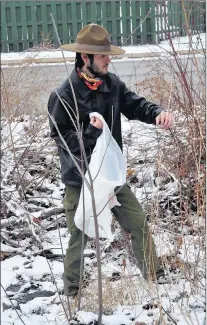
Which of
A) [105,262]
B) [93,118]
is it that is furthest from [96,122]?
[105,262]

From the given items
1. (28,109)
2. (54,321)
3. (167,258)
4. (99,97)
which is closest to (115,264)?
(167,258)

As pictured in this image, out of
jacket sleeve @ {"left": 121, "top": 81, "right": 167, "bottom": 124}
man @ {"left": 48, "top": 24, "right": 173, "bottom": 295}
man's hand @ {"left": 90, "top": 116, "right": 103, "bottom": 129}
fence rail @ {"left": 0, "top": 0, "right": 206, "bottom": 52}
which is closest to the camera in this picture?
man's hand @ {"left": 90, "top": 116, "right": 103, "bottom": 129}

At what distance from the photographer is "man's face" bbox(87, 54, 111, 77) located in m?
2.92

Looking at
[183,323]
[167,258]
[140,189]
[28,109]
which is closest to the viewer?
[183,323]

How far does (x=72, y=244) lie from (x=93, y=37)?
0.91 m

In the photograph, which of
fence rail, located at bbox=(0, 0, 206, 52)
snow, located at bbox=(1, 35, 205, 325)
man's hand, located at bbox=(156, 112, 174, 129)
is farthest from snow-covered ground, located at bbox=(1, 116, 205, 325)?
fence rail, located at bbox=(0, 0, 206, 52)

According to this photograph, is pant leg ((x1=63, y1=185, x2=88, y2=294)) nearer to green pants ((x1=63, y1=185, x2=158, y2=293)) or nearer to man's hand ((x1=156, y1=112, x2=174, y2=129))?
green pants ((x1=63, y1=185, x2=158, y2=293))

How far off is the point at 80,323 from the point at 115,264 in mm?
683

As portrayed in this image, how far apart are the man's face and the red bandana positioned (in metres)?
0.03

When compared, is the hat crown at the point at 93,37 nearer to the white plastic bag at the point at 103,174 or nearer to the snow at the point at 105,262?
the white plastic bag at the point at 103,174

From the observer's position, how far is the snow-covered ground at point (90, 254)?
2.92m

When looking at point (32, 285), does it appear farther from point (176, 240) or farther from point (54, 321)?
point (176, 240)

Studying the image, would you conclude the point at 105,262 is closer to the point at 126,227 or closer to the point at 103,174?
the point at 126,227

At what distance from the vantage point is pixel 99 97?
298 cm
